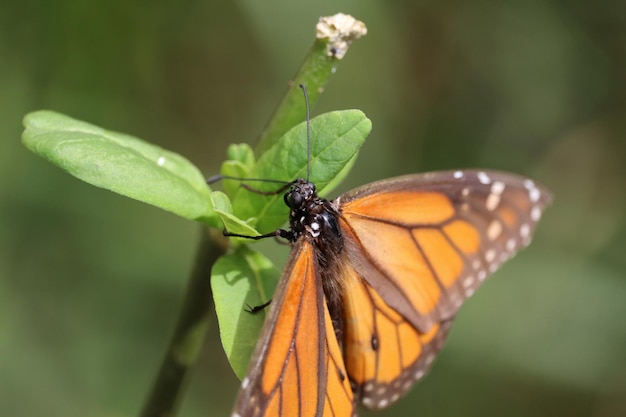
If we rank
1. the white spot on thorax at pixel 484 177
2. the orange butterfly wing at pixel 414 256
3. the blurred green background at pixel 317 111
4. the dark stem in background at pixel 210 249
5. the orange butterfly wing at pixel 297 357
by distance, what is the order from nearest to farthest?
1. the orange butterfly wing at pixel 297 357
2. the dark stem in background at pixel 210 249
3. the orange butterfly wing at pixel 414 256
4. the white spot on thorax at pixel 484 177
5. the blurred green background at pixel 317 111

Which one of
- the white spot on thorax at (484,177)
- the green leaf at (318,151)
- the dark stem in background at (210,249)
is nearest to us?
the green leaf at (318,151)

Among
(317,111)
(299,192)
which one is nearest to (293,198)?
(299,192)

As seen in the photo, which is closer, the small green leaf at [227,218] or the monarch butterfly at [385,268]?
the small green leaf at [227,218]

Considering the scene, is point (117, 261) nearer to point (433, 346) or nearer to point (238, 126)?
point (238, 126)

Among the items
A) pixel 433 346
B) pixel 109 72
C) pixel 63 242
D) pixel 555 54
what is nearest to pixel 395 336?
pixel 433 346

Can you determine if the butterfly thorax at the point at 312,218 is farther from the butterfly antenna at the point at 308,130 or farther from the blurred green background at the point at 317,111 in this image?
the blurred green background at the point at 317,111

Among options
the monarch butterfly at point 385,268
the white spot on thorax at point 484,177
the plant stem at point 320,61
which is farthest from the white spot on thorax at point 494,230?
the plant stem at point 320,61
